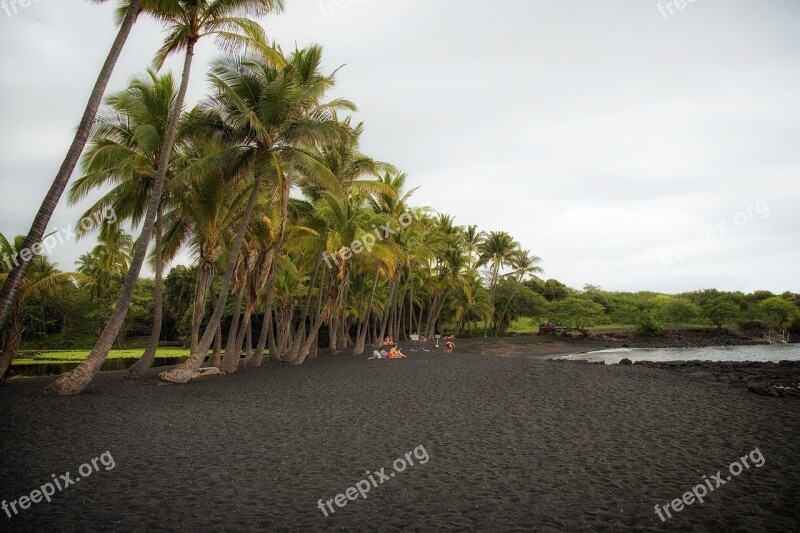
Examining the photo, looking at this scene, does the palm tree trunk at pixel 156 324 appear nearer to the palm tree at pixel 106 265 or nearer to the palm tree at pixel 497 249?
the palm tree at pixel 106 265

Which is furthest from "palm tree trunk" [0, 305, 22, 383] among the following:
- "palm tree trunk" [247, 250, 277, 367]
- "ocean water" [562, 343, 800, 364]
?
"ocean water" [562, 343, 800, 364]

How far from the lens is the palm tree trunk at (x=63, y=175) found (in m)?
7.80

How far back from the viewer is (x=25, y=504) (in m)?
5.18

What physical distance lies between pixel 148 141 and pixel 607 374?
804 inches

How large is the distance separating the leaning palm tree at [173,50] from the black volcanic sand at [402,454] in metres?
0.90

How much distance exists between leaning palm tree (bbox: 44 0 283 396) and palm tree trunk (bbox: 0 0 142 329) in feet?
8.63

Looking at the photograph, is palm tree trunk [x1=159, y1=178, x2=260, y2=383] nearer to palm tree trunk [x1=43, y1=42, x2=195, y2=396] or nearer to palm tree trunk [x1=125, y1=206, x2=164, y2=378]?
palm tree trunk [x1=125, y1=206, x2=164, y2=378]

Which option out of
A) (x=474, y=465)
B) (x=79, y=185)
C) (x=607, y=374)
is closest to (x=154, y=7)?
(x=79, y=185)

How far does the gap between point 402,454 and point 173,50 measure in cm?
1425

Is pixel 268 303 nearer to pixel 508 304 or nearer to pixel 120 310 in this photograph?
pixel 120 310

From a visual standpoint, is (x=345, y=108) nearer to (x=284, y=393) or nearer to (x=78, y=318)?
(x=284, y=393)

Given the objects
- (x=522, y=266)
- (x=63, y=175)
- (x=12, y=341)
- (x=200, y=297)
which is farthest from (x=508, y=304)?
(x=63, y=175)

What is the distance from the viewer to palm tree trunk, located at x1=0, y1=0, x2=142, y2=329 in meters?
7.80

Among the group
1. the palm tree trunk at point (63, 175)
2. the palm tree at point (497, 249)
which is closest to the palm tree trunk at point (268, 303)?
the palm tree trunk at point (63, 175)
